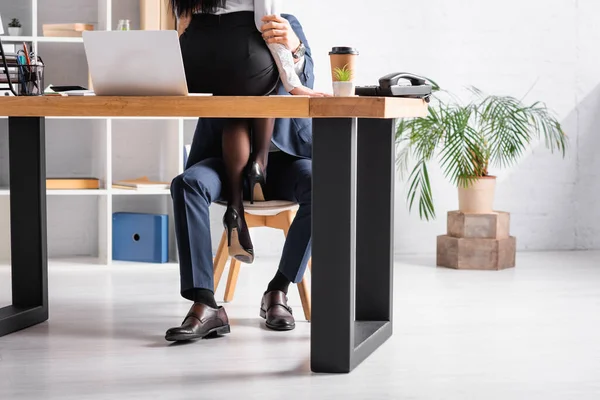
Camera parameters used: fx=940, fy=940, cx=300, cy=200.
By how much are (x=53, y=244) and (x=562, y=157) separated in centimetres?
260

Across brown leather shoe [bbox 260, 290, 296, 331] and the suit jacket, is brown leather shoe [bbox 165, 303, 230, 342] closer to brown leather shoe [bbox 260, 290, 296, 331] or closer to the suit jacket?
brown leather shoe [bbox 260, 290, 296, 331]

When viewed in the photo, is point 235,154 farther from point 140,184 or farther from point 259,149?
point 140,184

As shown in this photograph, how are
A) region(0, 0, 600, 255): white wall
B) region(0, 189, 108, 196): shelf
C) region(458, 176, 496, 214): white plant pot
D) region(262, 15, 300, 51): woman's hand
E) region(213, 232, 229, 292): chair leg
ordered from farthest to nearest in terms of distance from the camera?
region(0, 0, 600, 255): white wall < region(458, 176, 496, 214): white plant pot < region(0, 189, 108, 196): shelf < region(213, 232, 229, 292): chair leg < region(262, 15, 300, 51): woman's hand

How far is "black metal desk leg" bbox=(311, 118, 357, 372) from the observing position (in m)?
2.32

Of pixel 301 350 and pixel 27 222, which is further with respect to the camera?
pixel 27 222

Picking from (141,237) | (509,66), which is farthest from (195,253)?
(509,66)

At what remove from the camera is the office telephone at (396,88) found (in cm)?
248

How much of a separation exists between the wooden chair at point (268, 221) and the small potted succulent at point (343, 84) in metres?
0.65

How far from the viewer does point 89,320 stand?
3105 millimetres

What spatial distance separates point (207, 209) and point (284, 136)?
392 mm

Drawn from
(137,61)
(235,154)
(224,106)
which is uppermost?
(137,61)

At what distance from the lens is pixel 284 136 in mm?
3027

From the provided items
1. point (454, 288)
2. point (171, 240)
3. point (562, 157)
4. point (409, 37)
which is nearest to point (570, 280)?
point (454, 288)

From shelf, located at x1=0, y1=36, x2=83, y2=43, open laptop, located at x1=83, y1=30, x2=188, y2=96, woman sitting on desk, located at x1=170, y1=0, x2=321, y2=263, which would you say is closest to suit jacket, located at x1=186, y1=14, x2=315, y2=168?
woman sitting on desk, located at x1=170, y1=0, x2=321, y2=263
